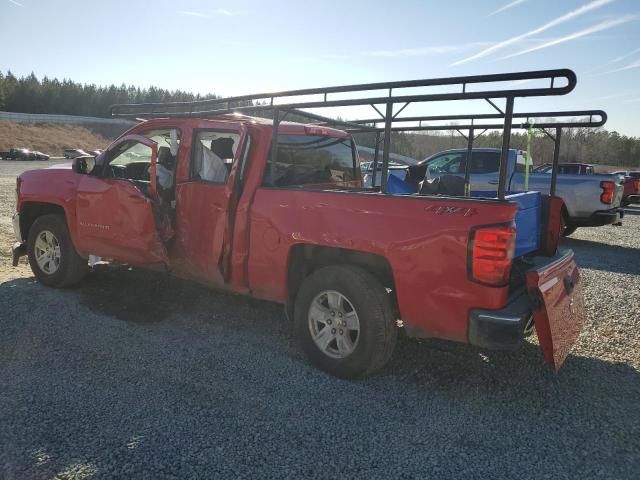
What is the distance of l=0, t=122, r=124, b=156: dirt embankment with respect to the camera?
2080 inches

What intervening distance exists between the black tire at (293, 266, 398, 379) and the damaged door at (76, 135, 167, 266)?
1866mm

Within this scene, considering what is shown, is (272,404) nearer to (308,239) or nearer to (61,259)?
(308,239)

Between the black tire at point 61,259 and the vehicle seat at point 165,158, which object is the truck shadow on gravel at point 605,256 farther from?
the black tire at point 61,259

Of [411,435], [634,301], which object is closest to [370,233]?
[411,435]

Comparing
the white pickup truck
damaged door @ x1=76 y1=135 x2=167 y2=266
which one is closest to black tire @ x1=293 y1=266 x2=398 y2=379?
damaged door @ x1=76 y1=135 x2=167 y2=266

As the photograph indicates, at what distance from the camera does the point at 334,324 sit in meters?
3.68

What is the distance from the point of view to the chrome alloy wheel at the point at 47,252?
5562 mm

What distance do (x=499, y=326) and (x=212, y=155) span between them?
9.66ft

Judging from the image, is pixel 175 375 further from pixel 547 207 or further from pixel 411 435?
pixel 547 207

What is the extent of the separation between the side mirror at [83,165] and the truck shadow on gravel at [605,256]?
7.16 m

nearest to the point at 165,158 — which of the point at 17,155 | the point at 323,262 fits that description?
the point at 323,262

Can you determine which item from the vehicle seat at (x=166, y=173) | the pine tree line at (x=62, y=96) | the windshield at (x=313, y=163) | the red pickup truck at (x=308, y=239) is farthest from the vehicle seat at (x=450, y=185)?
the pine tree line at (x=62, y=96)

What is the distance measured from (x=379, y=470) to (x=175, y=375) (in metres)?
1.70

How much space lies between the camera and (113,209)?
4848 mm
